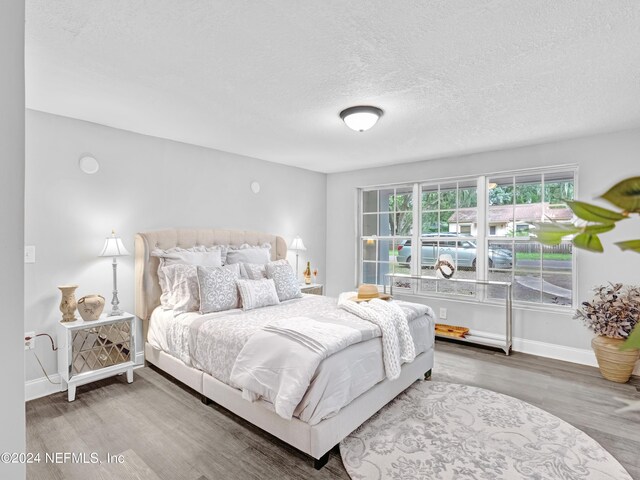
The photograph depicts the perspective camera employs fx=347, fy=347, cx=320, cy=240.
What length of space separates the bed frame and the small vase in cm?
61

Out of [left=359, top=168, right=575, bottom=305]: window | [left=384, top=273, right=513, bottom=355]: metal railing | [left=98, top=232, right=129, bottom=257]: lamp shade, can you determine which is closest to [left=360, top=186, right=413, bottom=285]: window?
[left=359, top=168, right=575, bottom=305]: window

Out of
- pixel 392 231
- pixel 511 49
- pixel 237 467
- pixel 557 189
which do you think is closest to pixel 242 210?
pixel 392 231

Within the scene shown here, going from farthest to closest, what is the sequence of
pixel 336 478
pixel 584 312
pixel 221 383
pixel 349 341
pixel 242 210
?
pixel 242 210
pixel 584 312
pixel 221 383
pixel 349 341
pixel 336 478

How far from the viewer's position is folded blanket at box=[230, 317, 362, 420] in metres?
2.06

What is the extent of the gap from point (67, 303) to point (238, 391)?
1772 millimetres

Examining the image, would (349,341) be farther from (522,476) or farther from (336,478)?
(522,476)

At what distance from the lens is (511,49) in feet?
6.67

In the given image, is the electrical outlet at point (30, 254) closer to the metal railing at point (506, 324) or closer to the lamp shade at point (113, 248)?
the lamp shade at point (113, 248)

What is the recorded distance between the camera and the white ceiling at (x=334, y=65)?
1728mm

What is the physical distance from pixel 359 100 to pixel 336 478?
2630mm

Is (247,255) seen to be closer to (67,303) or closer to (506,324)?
(67,303)

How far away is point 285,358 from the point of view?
217cm

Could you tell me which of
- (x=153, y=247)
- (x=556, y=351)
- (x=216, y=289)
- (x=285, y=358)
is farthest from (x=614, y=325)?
(x=153, y=247)

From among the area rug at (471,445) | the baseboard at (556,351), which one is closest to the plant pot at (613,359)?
the baseboard at (556,351)
